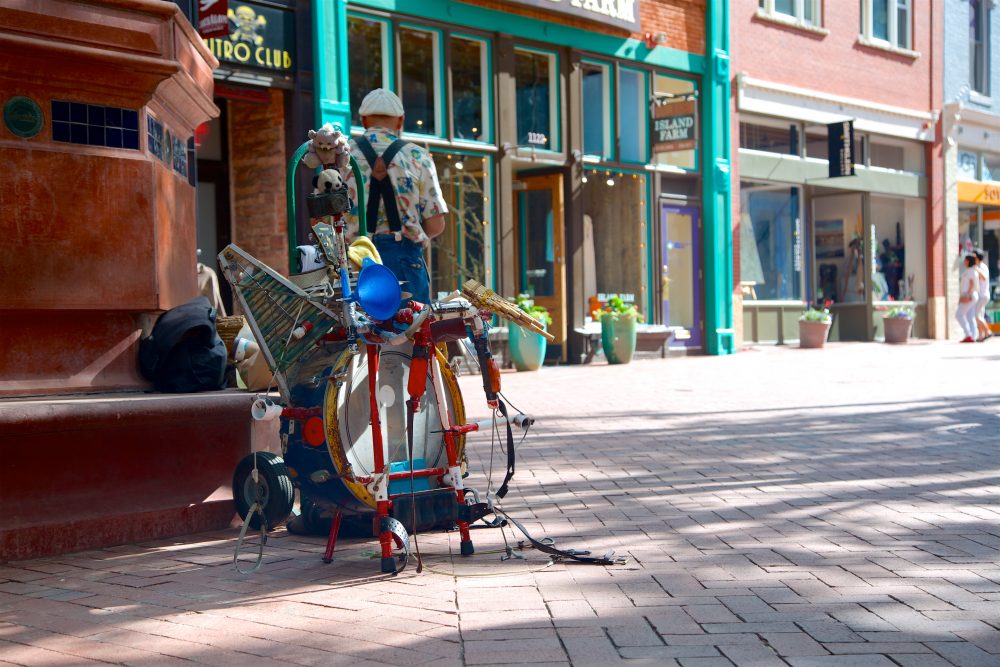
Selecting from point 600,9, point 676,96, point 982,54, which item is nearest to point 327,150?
point 600,9

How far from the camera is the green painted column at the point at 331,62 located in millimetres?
14125

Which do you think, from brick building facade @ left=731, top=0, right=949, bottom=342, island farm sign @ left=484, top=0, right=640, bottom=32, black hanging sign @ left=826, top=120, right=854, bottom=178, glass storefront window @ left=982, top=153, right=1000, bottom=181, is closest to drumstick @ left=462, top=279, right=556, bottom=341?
island farm sign @ left=484, top=0, right=640, bottom=32

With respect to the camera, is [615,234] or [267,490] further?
[615,234]

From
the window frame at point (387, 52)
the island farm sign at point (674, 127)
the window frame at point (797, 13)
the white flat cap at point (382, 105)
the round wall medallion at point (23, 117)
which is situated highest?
the window frame at point (797, 13)

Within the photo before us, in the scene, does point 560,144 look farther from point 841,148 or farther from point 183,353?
point 183,353

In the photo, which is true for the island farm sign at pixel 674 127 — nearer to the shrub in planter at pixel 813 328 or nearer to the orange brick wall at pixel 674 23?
the orange brick wall at pixel 674 23

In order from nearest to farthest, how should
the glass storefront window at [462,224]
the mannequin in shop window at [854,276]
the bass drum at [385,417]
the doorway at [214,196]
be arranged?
the bass drum at [385,417], the doorway at [214,196], the glass storefront window at [462,224], the mannequin in shop window at [854,276]

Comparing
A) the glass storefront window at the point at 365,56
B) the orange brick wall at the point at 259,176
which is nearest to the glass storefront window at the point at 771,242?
the glass storefront window at the point at 365,56

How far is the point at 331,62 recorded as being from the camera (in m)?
14.3

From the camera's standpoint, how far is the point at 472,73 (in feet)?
54.4

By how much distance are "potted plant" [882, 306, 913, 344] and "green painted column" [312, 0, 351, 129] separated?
1375 cm

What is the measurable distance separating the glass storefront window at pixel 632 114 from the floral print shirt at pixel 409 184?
1319 centimetres

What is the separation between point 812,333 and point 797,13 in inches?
241

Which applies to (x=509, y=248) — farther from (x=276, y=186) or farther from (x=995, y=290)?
(x=995, y=290)
